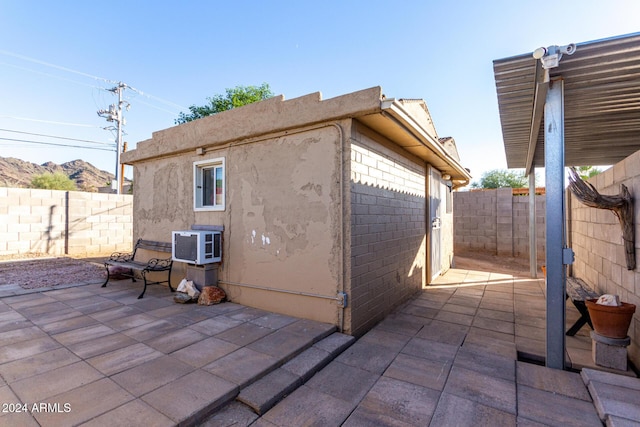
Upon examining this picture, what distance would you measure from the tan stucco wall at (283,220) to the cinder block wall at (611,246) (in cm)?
297

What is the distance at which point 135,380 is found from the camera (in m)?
2.35

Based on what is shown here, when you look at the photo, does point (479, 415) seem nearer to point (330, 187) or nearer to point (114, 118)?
point (330, 187)

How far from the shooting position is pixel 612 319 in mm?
2686

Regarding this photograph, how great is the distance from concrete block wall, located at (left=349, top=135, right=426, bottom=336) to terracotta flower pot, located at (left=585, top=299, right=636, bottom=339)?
2.28 metres

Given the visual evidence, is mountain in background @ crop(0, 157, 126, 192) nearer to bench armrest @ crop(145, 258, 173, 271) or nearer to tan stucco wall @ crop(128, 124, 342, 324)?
bench armrest @ crop(145, 258, 173, 271)

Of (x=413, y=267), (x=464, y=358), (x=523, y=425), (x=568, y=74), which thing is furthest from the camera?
(x=413, y=267)

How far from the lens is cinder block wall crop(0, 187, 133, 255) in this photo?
29.6 ft

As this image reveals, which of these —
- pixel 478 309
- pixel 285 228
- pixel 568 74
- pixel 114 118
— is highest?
pixel 114 118

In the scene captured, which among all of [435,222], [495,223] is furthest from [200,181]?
[495,223]

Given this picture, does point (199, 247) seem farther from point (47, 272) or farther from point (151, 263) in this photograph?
point (47, 272)

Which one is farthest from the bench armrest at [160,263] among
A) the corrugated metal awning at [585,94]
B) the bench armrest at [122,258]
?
the corrugated metal awning at [585,94]

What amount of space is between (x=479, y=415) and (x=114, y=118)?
2601 cm

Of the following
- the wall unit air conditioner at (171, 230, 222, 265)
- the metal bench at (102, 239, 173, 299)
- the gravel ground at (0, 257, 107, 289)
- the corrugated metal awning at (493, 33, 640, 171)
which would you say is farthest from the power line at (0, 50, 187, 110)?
the corrugated metal awning at (493, 33, 640, 171)

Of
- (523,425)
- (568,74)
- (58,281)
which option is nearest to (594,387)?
(523,425)
